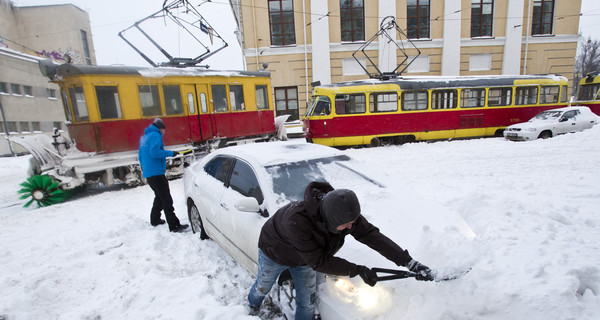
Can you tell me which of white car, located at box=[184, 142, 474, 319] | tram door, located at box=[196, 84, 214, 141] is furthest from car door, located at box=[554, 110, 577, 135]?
tram door, located at box=[196, 84, 214, 141]

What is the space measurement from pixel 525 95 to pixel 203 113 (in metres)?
13.7

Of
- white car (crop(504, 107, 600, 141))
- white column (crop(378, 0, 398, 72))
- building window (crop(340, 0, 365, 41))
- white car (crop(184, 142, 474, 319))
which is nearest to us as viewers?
white car (crop(184, 142, 474, 319))

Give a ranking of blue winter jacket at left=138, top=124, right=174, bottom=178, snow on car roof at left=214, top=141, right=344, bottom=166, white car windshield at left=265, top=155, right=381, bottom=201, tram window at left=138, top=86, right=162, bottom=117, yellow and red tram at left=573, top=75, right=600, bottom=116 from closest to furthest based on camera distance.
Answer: white car windshield at left=265, top=155, right=381, bottom=201 < snow on car roof at left=214, top=141, right=344, bottom=166 < blue winter jacket at left=138, top=124, right=174, bottom=178 < tram window at left=138, top=86, right=162, bottom=117 < yellow and red tram at left=573, top=75, right=600, bottom=116

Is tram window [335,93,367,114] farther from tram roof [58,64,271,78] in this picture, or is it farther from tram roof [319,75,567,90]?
tram roof [58,64,271,78]

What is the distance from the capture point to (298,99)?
17359 mm

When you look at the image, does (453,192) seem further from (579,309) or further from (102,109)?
(102,109)

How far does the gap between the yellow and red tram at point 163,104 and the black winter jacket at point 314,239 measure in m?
7.34

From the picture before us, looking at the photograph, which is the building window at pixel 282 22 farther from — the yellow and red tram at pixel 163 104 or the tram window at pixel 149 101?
the tram window at pixel 149 101

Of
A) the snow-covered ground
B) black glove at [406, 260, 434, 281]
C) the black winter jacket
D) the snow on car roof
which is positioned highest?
the snow on car roof

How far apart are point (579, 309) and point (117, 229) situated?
17.1ft

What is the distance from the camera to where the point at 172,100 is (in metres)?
8.41

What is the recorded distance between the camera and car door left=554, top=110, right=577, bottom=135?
36.1 ft

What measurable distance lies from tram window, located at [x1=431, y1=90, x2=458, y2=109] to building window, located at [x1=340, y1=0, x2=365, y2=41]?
7121mm

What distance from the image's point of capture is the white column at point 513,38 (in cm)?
1711
